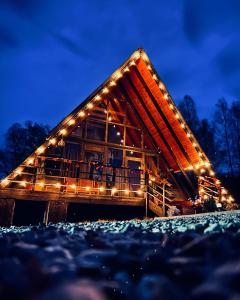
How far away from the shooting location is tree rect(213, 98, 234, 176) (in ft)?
82.9

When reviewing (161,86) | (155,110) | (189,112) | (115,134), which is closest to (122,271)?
(161,86)

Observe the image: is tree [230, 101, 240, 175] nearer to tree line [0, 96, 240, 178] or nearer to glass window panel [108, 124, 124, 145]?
tree line [0, 96, 240, 178]

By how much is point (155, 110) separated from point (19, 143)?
20.9 meters

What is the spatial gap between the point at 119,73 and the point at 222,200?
761 cm

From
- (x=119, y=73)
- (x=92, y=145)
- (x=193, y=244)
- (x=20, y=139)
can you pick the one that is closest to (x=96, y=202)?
(x=92, y=145)

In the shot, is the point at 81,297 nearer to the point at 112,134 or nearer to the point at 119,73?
the point at 119,73

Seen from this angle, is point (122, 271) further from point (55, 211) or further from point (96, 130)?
point (96, 130)

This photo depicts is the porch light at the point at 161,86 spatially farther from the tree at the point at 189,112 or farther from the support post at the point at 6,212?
the tree at the point at 189,112

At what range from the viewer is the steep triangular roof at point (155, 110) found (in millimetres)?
11000

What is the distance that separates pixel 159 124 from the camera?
41.9 ft

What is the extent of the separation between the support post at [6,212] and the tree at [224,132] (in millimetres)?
21634

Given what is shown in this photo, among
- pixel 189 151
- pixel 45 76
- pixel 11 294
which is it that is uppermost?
pixel 45 76

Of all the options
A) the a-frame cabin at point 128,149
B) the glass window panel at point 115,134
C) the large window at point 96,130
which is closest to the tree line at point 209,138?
the a-frame cabin at point 128,149

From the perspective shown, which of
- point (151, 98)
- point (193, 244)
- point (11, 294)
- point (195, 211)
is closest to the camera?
point (11, 294)
